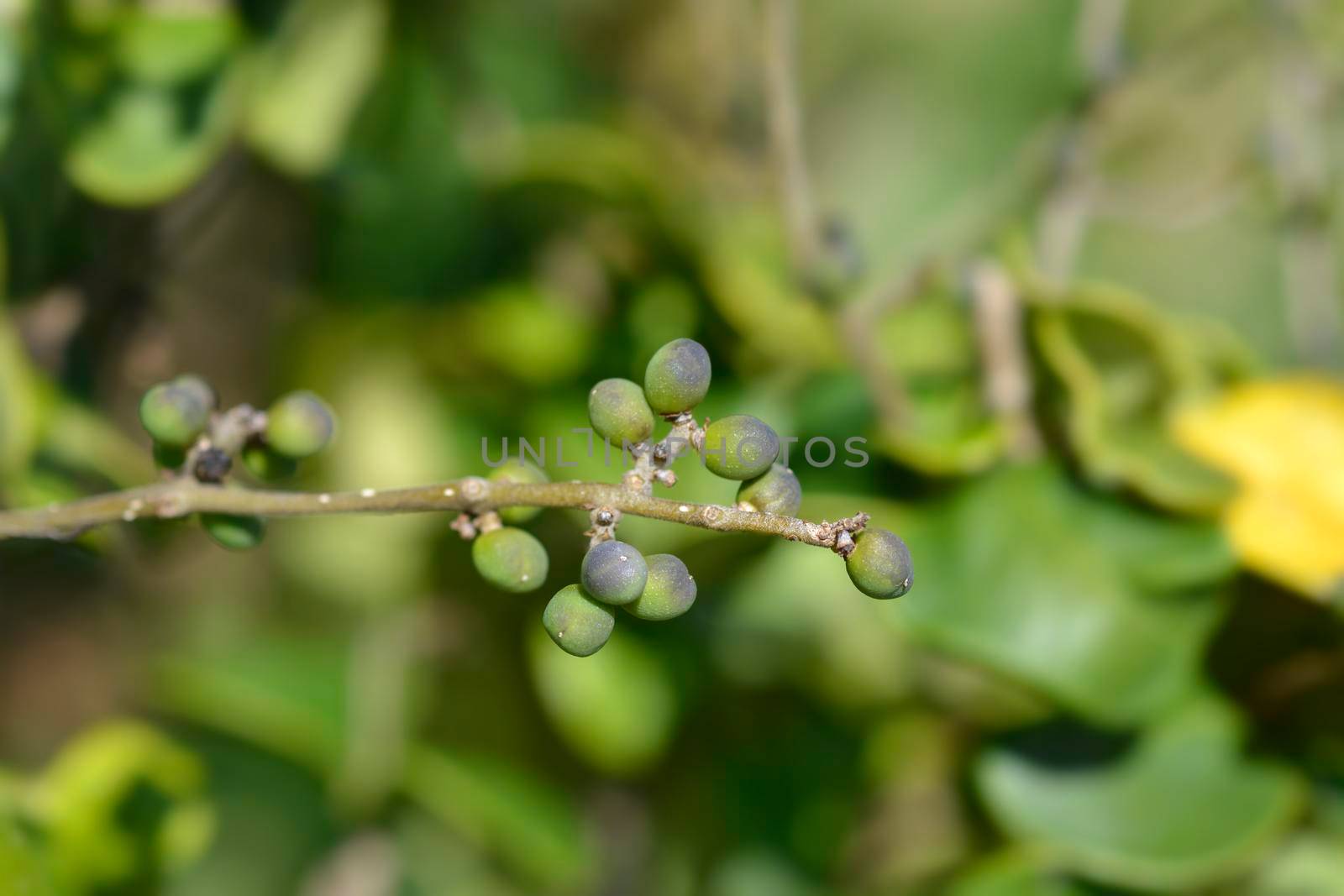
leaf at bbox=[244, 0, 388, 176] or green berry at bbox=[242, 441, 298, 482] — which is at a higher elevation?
leaf at bbox=[244, 0, 388, 176]

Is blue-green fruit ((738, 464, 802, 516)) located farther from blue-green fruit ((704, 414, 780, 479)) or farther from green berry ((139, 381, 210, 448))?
green berry ((139, 381, 210, 448))

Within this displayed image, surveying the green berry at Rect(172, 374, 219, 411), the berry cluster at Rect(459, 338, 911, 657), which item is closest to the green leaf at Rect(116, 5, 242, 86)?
the green berry at Rect(172, 374, 219, 411)

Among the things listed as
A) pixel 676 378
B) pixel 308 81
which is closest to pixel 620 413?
pixel 676 378

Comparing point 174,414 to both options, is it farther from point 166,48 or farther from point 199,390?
point 166,48

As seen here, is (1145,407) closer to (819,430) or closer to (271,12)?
(819,430)

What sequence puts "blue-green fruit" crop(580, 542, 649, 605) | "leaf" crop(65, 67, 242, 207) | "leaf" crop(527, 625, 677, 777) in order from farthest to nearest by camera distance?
1. "leaf" crop(527, 625, 677, 777)
2. "leaf" crop(65, 67, 242, 207)
3. "blue-green fruit" crop(580, 542, 649, 605)

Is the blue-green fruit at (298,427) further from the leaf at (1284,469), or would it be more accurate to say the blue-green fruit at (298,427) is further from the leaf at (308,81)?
the leaf at (1284,469)

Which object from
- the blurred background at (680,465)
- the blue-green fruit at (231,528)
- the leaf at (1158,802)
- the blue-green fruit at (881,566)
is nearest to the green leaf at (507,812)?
the blurred background at (680,465)
